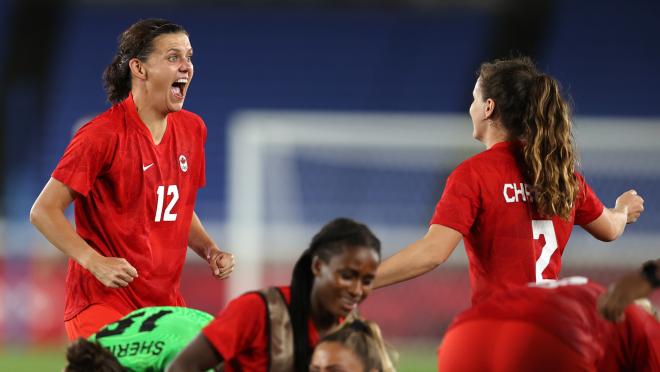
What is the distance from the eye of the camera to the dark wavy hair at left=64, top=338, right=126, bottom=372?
4.08m

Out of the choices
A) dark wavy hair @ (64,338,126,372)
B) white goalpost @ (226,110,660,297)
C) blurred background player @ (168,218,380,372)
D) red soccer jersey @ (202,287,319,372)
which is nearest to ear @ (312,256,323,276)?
blurred background player @ (168,218,380,372)

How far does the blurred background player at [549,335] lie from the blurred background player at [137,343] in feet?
3.36

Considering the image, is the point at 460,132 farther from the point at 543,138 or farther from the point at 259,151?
the point at 543,138

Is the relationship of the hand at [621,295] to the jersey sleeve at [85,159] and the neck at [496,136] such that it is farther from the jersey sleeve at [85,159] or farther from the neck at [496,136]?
the jersey sleeve at [85,159]

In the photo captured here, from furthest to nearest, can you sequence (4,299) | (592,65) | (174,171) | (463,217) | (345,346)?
(592,65)
(4,299)
(174,171)
(463,217)
(345,346)

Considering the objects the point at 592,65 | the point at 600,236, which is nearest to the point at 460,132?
the point at 592,65

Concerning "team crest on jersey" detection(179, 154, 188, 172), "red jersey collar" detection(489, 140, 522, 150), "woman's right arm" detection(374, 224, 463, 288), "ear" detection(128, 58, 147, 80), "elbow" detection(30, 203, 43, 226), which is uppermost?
"ear" detection(128, 58, 147, 80)

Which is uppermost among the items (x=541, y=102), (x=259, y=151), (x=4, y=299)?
(x=541, y=102)

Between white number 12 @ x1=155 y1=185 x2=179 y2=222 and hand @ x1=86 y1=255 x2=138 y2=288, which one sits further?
white number 12 @ x1=155 y1=185 x2=179 y2=222

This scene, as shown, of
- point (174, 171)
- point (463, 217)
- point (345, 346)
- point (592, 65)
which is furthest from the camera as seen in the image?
point (592, 65)

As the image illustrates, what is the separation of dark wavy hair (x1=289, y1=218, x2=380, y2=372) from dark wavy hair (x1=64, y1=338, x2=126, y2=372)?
26.8 inches

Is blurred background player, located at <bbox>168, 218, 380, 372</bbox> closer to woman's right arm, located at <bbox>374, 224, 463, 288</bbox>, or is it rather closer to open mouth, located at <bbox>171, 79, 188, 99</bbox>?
woman's right arm, located at <bbox>374, 224, 463, 288</bbox>

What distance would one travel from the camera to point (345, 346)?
12.6ft

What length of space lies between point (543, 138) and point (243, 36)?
44.0 feet
